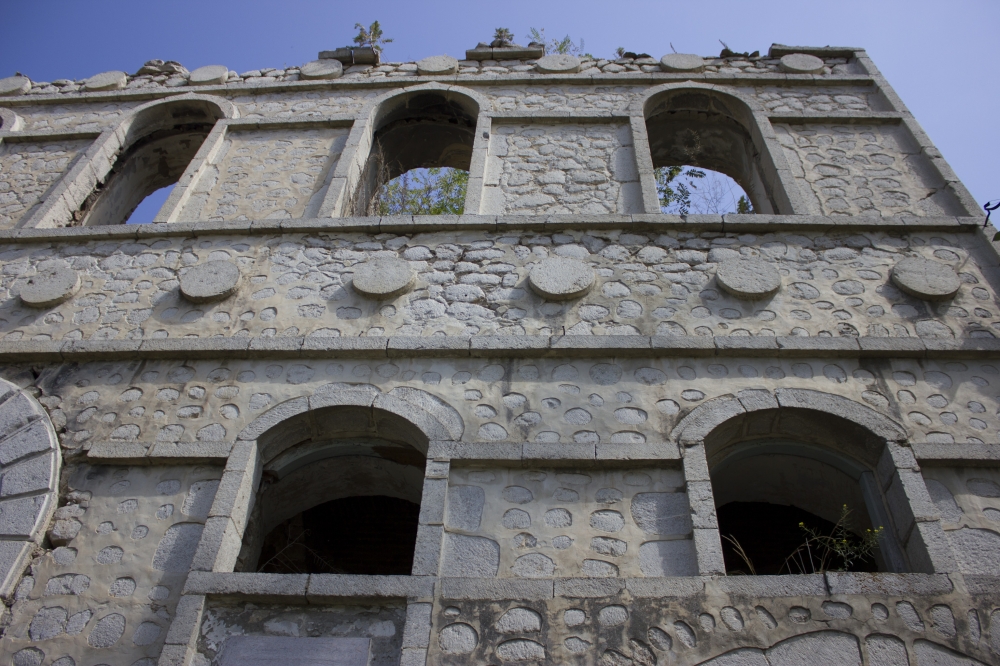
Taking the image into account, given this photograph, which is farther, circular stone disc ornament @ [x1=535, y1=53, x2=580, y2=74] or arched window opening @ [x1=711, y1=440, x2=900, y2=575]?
circular stone disc ornament @ [x1=535, y1=53, x2=580, y2=74]

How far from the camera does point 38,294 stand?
18.6 ft

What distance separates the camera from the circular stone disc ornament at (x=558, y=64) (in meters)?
8.16

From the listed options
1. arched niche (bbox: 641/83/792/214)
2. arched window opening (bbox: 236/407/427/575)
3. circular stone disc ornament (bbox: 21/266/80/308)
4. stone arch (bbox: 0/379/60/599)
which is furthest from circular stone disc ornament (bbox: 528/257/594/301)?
circular stone disc ornament (bbox: 21/266/80/308)

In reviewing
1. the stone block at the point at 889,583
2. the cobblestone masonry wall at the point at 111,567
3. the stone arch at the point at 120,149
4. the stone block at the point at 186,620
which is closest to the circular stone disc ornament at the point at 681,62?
the stone arch at the point at 120,149

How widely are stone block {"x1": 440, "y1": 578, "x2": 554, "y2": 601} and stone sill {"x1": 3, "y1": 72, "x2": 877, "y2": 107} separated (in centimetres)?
578

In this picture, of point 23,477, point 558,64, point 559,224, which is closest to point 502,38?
point 558,64

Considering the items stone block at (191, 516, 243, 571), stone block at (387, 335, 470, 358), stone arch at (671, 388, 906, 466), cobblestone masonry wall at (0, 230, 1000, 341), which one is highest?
cobblestone masonry wall at (0, 230, 1000, 341)

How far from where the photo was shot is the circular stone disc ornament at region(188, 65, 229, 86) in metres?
8.45

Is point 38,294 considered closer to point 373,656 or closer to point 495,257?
point 495,257

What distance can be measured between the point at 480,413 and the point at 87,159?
5.42m

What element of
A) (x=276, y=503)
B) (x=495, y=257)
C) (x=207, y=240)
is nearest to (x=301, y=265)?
(x=207, y=240)

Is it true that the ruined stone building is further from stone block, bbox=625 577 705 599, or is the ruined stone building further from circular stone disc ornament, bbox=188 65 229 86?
circular stone disc ornament, bbox=188 65 229 86

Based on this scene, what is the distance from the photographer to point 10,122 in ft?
27.1

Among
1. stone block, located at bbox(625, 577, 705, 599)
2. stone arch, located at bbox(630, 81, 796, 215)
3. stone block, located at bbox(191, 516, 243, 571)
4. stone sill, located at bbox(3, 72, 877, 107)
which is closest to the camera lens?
stone block, located at bbox(625, 577, 705, 599)
